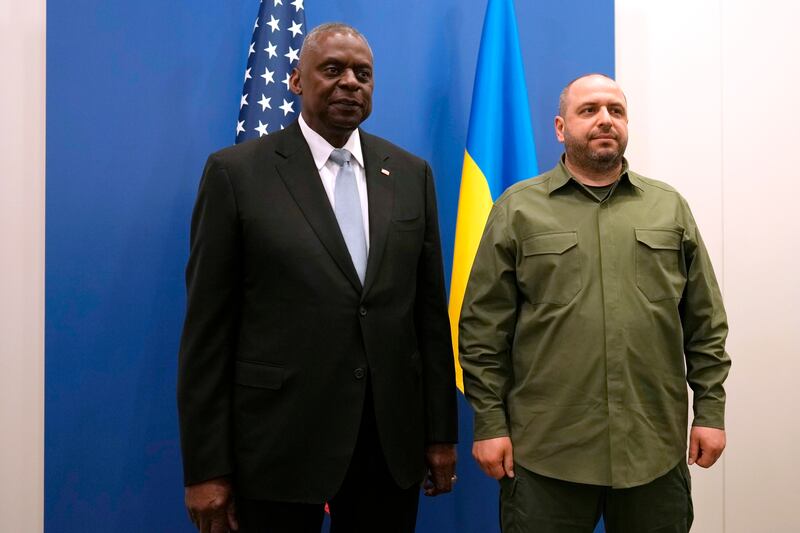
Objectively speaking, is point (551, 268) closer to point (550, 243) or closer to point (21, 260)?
point (550, 243)

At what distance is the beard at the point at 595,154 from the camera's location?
1772 mm

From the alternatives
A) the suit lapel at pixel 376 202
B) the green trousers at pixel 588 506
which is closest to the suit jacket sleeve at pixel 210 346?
the suit lapel at pixel 376 202

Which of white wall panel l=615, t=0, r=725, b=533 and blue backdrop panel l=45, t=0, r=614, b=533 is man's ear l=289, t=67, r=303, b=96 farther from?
white wall panel l=615, t=0, r=725, b=533

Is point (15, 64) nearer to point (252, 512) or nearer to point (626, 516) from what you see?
point (252, 512)

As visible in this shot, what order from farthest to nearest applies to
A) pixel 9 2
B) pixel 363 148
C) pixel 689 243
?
pixel 9 2
pixel 689 243
pixel 363 148

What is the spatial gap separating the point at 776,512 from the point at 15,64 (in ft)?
11.1

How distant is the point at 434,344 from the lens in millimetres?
1673

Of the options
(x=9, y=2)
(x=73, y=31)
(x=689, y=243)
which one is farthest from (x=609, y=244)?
(x=9, y=2)

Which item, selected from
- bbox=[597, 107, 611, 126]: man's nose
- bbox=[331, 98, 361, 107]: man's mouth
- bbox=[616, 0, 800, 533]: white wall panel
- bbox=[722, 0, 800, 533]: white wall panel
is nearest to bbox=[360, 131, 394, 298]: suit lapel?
bbox=[331, 98, 361, 107]: man's mouth

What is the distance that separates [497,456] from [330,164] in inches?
32.8

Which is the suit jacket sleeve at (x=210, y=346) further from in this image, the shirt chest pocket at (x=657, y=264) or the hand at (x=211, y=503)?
the shirt chest pocket at (x=657, y=264)

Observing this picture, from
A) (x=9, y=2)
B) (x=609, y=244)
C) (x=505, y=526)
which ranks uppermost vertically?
(x=9, y=2)

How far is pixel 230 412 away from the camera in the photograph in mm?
1504

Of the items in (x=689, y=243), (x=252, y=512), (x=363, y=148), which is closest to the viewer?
(x=252, y=512)
